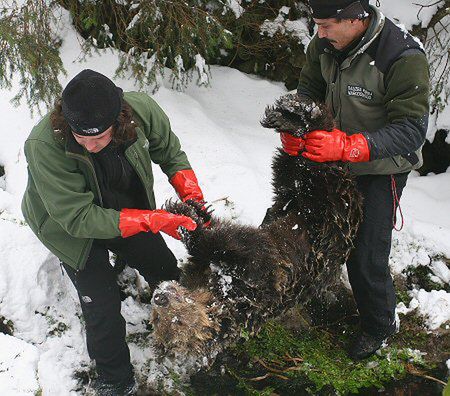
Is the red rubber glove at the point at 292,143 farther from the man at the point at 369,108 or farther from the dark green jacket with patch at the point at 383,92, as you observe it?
the dark green jacket with patch at the point at 383,92

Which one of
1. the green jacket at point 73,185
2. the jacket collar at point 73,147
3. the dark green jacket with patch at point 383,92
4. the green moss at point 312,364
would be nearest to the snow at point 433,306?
the green moss at point 312,364

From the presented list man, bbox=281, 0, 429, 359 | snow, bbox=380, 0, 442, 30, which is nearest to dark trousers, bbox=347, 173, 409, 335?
man, bbox=281, 0, 429, 359

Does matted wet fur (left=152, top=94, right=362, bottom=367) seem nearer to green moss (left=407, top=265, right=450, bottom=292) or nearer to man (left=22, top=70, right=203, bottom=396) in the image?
man (left=22, top=70, right=203, bottom=396)

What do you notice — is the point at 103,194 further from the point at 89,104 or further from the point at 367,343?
the point at 367,343

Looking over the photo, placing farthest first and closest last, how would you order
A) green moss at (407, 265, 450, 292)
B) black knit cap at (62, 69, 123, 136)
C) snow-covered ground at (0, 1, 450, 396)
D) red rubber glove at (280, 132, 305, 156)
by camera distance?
1. green moss at (407, 265, 450, 292)
2. snow-covered ground at (0, 1, 450, 396)
3. red rubber glove at (280, 132, 305, 156)
4. black knit cap at (62, 69, 123, 136)

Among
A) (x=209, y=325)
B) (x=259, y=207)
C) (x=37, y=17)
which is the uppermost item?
(x=37, y=17)

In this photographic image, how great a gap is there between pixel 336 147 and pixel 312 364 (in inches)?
77.0

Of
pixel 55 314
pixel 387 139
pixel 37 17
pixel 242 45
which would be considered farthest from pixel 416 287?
pixel 37 17

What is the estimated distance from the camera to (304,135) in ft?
9.00

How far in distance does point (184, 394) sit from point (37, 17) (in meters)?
3.65

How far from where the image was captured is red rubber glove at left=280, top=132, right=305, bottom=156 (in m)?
2.81

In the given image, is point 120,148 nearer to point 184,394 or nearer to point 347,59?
point 347,59

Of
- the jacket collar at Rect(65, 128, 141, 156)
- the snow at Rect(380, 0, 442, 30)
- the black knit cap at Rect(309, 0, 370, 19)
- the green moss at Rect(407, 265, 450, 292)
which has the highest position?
the black knit cap at Rect(309, 0, 370, 19)

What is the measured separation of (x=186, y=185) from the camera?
10.3ft
